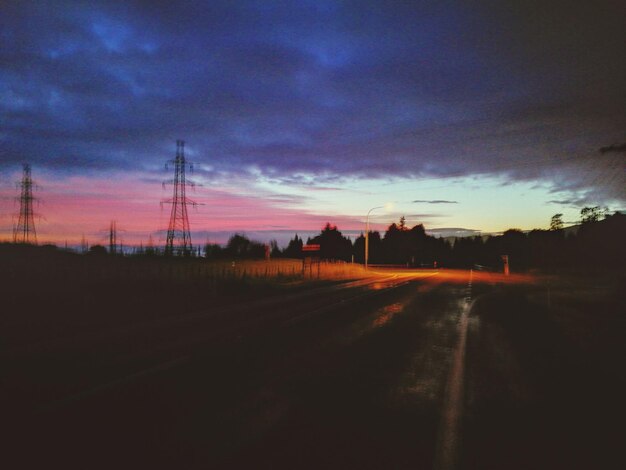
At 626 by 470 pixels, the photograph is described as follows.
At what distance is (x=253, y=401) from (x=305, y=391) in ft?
2.91

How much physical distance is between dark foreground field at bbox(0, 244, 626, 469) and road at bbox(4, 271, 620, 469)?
0.08ft

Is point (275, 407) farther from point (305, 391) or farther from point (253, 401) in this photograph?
point (305, 391)

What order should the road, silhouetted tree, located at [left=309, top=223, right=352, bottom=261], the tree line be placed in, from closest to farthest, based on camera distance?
the road → the tree line → silhouetted tree, located at [left=309, top=223, right=352, bottom=261]

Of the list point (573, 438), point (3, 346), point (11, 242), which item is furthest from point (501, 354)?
point (11, 242)

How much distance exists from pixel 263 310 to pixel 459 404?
1123 cm

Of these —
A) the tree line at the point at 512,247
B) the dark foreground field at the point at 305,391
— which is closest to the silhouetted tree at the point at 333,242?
the tree line at the point at 512,247

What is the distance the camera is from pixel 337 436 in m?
5.16

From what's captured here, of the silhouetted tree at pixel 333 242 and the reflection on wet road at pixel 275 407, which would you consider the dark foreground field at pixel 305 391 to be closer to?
the reflection on wet road at pixel 275 407

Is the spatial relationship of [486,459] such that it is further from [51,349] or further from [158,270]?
[158,270]

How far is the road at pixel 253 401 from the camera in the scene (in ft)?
15.3

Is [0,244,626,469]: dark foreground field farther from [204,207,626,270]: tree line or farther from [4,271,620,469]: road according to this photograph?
[204,207,626,270]: tree line

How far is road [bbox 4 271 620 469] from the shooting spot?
4.66 m

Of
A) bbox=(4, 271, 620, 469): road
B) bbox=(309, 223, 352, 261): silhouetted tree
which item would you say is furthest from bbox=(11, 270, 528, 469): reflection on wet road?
bbox=(309, 223, 352, 261): silhouetted tree

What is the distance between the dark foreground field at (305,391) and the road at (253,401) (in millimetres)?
26
